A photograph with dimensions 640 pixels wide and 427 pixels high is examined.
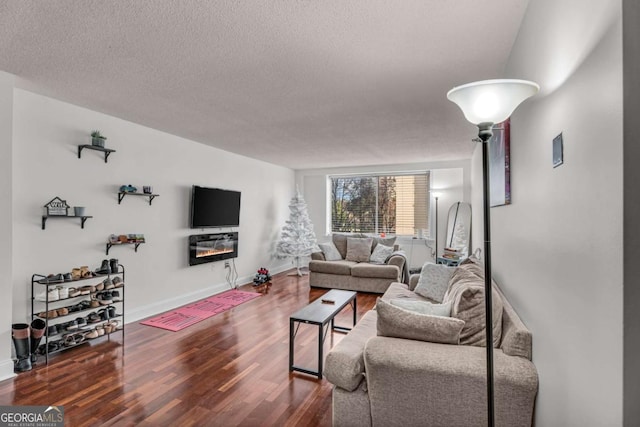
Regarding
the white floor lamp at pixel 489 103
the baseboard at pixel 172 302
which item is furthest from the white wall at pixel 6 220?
the white floor lamp at pixel 489 103

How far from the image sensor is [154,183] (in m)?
4.32

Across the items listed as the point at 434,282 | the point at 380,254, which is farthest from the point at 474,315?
the point at 380,254

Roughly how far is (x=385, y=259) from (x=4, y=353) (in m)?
5.10

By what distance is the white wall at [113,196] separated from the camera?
3.01m

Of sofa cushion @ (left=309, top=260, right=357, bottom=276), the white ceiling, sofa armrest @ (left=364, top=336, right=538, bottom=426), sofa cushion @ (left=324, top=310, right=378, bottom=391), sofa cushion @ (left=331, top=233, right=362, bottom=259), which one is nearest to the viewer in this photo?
sofa armrest @ (left=364, top=336, right=538, bottom=426)

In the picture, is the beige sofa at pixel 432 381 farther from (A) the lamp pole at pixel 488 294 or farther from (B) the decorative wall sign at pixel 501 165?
(B) the decorative wall sign at pixel 501 165

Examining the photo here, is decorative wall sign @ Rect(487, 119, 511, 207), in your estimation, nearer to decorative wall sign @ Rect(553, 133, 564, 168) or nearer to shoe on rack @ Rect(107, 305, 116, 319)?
decorative wall sign @ Rect(553, 133, 564, 168)

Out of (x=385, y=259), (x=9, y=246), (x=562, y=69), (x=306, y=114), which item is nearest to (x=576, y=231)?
(x=562, y=69)

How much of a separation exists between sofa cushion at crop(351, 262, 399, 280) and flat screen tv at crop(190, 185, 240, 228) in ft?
7.57

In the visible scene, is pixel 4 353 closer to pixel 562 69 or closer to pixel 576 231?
pixel 576 231

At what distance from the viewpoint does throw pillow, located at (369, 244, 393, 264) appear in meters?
6.08

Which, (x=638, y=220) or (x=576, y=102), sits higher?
(x=576, y=102)

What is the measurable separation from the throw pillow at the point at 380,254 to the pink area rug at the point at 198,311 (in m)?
2.27

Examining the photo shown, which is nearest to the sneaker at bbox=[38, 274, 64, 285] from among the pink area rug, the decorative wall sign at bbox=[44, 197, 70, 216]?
the decorative wall sign at bbox=[44, 197, 70, 216]
